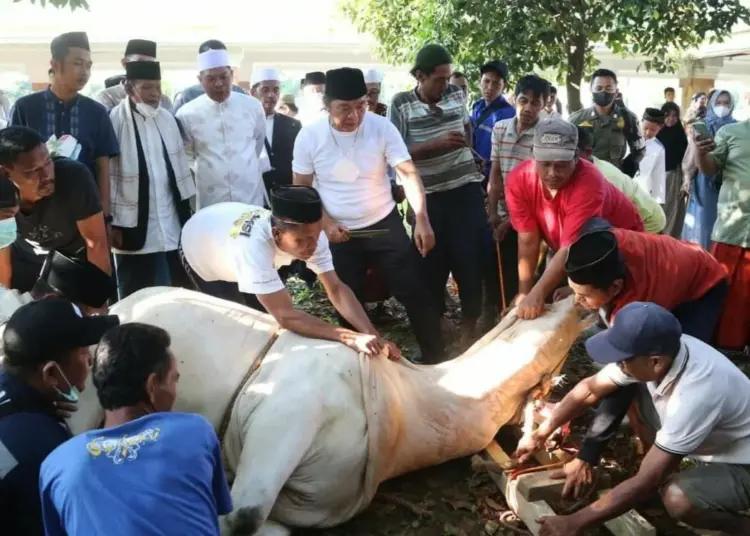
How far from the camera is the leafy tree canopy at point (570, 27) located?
244 inches

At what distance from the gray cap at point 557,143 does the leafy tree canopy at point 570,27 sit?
2.88m

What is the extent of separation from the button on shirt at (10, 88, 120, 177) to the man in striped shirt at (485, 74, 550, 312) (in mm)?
2755

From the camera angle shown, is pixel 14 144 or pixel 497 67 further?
pixel 497 67

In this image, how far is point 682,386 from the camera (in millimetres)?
2732

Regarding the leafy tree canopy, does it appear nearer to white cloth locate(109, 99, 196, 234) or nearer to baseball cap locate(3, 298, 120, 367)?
white cloth locate(109, 99, 196, 234)

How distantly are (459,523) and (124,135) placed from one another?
3134 mm

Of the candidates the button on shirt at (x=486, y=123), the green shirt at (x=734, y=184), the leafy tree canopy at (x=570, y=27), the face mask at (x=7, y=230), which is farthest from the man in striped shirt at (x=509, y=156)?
the face mask at (x=7, y=230)

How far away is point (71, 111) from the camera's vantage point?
4375 millimetres

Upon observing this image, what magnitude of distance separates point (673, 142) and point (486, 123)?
3.85 meters

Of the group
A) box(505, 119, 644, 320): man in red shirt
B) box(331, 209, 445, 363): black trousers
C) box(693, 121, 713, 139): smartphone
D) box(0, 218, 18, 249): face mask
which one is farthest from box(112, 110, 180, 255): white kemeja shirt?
box(693, 121, 713, 139): smartphone

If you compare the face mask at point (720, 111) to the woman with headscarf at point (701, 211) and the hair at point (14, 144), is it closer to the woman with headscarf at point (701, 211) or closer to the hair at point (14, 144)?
the woman with headscarf at point (701, 211)

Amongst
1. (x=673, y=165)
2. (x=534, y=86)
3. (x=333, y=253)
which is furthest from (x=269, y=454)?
(x=673, y=165)

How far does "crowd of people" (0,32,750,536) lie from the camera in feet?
7.04

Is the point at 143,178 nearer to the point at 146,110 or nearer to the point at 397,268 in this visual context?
the point at 146,110
